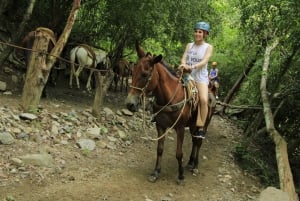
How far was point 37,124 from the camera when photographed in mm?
7852

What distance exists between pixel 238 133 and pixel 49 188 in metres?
9.84

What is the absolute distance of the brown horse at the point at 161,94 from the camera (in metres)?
6.26

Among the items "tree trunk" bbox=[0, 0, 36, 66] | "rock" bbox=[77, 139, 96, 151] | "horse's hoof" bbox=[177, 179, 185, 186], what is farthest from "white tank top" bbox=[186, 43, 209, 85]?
"tree trunk" bbox=[0, 0, 36, 66]

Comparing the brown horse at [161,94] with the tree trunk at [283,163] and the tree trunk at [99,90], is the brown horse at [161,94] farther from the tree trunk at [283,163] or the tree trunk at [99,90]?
the tree trunk at [99,90]

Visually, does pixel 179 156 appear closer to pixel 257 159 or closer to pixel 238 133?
pixel 257 159

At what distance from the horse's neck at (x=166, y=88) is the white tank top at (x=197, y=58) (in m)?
0.55

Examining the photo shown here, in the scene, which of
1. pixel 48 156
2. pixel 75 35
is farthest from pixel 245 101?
pixel 48 156

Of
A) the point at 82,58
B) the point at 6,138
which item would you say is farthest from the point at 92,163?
the point at 82,58

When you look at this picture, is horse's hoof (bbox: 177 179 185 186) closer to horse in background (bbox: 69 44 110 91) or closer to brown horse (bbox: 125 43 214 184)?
brown horse (bbox: 125 43 214 184)

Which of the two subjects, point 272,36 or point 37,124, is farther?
point 272,36

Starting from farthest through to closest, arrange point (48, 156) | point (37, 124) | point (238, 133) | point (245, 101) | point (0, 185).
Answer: point (245, 101), point (238, 133), point (37, 124), point (48, 156), point (0, 185)

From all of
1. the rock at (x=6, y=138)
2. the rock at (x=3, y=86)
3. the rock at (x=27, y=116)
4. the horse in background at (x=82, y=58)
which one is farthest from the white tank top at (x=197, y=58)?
the horse in background at (x=82, y=58)

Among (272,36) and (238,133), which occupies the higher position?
(272,36)

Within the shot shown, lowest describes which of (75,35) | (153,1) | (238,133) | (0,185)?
(238,133)
